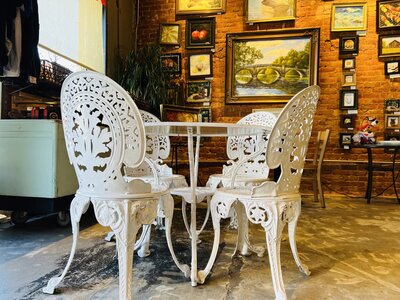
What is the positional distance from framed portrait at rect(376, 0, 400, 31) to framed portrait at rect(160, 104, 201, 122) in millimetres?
2920

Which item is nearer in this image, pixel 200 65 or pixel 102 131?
pixel 102 131

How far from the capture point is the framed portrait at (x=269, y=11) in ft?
15.8

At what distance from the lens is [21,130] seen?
2.39 meters

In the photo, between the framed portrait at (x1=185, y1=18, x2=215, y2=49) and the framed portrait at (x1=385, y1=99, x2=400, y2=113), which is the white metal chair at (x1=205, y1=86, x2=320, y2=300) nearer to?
the framed portrait at (x1=385, y1=99, x2=400, y2=113)

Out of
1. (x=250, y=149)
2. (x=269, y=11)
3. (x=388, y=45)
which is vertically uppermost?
(x=269, y=11)

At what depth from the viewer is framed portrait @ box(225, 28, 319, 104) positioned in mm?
4770

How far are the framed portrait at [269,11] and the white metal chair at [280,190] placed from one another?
3.72 m

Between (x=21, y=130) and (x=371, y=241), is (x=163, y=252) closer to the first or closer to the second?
(x=21, y=130)

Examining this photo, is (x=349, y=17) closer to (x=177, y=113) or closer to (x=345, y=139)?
(x=345, y=139)

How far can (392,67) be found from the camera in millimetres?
4582

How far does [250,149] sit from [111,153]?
1.43m

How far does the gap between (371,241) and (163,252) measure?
1548 mm

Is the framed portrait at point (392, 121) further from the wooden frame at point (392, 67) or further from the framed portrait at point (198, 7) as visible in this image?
the framed portrait at point (198, 7)

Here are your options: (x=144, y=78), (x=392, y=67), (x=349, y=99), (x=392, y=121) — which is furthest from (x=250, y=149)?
(x=392, y=67)
